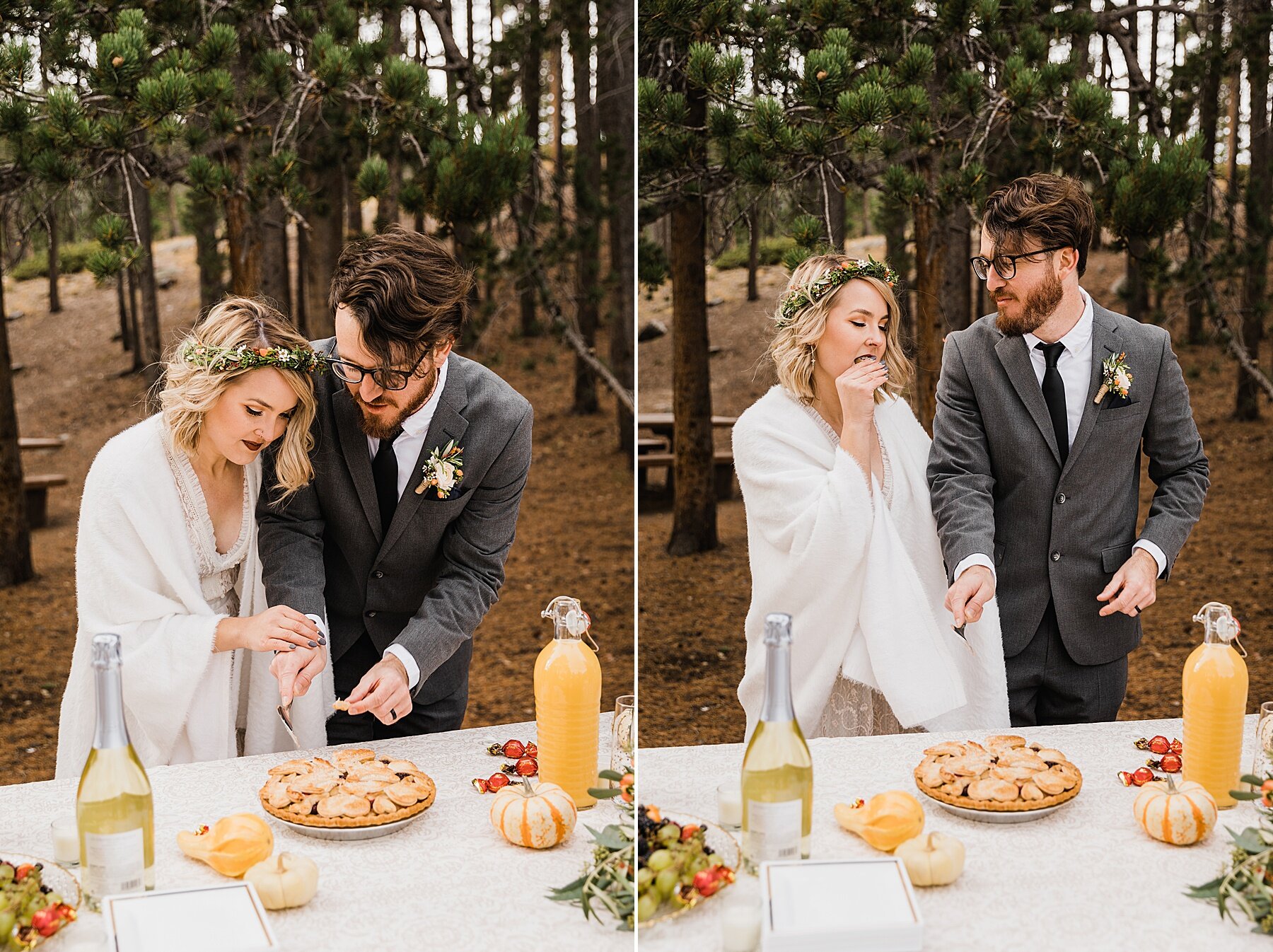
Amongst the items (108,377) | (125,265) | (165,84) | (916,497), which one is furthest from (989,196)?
(108,377)

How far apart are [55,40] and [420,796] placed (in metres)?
2.68

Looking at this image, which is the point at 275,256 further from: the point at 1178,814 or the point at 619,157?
the point at 1178,814

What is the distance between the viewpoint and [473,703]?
16.0 feet

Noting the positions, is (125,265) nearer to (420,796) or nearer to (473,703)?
(420,796)

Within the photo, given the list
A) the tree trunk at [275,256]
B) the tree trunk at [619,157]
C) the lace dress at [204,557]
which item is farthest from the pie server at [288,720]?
the tree trunk at [619,157]

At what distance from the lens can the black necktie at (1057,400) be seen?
82.4 inches

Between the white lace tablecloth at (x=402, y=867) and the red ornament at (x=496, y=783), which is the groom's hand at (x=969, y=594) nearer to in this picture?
the white lace tablecloth at (x=402, y=867)

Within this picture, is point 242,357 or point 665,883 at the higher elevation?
point 242,357

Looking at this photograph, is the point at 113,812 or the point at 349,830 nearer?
the point at 113,812

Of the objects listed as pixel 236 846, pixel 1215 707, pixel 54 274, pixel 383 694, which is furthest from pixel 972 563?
pixel 54 274

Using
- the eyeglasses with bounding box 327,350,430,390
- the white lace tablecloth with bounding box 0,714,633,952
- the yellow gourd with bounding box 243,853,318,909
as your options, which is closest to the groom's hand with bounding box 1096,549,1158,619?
the white lace tablecloth with bounding box 0,714,633,952

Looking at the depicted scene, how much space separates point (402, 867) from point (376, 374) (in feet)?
3.03

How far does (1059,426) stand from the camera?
2094 mm

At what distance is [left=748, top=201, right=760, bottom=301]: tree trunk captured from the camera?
6.46ft
